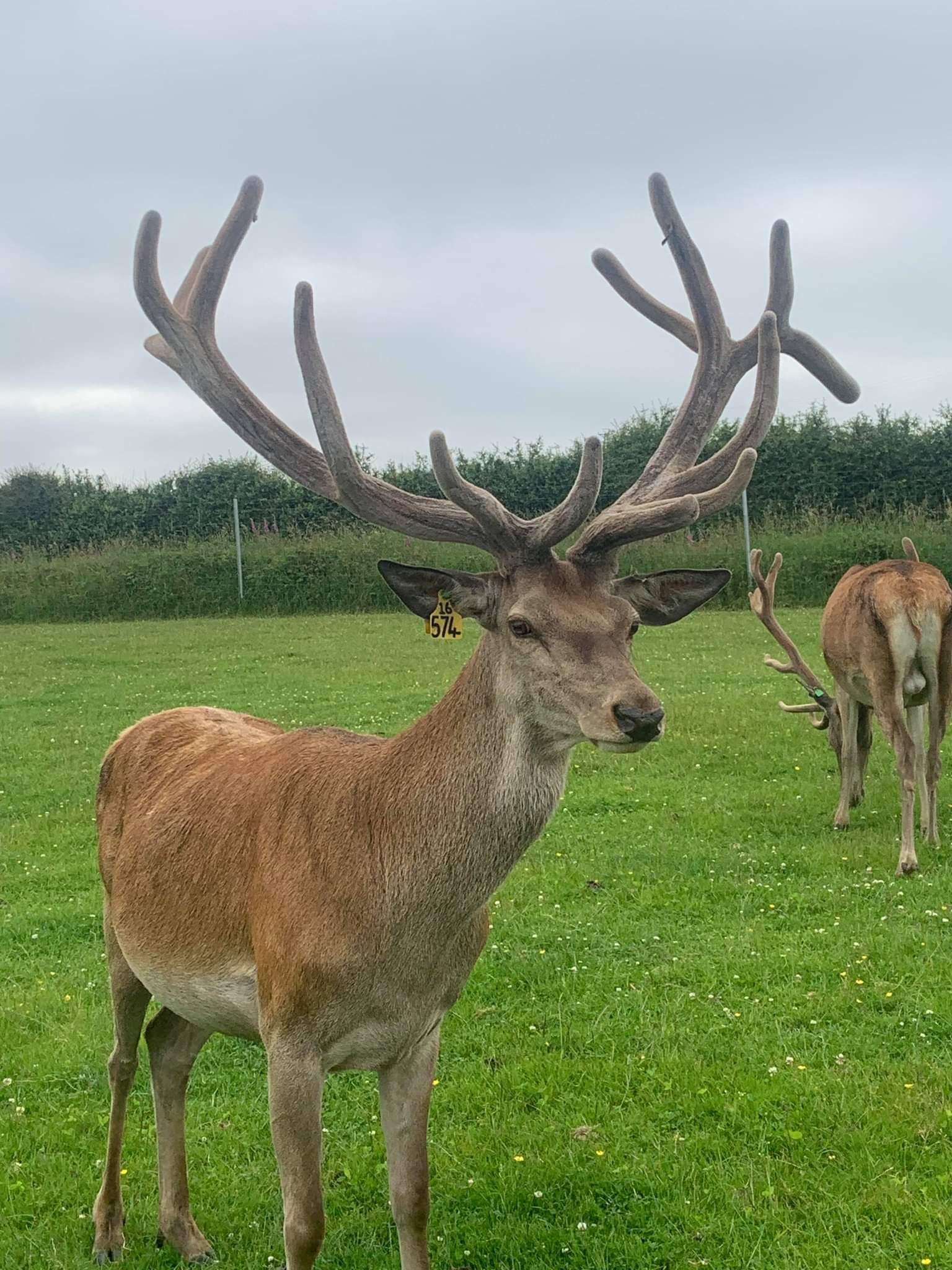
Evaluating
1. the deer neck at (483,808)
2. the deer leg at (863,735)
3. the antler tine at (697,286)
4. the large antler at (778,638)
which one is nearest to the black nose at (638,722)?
the deer neck at (483,808)

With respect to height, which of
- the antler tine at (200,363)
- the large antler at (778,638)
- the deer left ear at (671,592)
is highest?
the antler tine at (200,363)

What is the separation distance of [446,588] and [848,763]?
21.7ft

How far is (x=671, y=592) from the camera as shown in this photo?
3.90 meters

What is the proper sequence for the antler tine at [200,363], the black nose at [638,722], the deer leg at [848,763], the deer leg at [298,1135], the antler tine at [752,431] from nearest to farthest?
1. the black nose at [638,722]
2. the deer leg at [298,1135]
3. the antler tine at [752,431]
4. the antler tine at [200,363]
5. the deer leg at [848,763]

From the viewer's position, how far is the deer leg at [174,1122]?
13.7 ft

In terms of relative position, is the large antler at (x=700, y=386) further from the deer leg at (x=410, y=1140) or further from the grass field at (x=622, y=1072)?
the grass field at (x=622, y=1072)

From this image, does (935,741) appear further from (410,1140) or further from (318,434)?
(318,434)

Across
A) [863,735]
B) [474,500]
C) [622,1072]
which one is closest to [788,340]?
[474,500]

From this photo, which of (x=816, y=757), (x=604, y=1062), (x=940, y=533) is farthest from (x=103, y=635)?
(x=604, y=1062)

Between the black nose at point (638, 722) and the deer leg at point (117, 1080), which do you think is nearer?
the black nose at point (638, 722)

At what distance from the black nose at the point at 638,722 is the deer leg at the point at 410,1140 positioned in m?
1.24

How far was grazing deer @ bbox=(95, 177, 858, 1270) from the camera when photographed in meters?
3.38

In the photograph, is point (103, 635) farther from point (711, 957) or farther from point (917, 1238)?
point (917, 1238)

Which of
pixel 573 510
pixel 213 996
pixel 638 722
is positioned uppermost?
pixel 573 510
